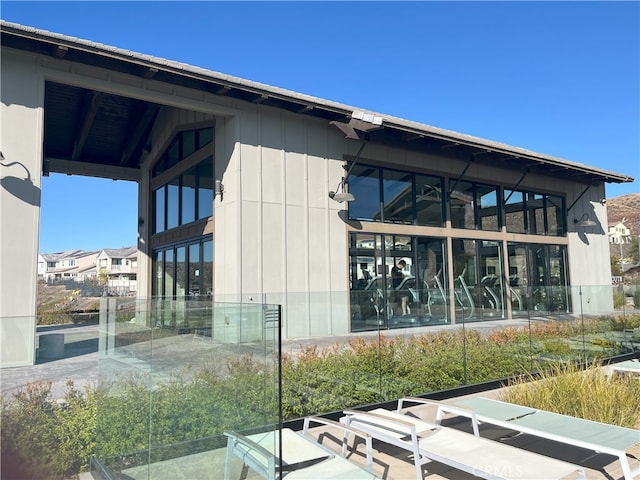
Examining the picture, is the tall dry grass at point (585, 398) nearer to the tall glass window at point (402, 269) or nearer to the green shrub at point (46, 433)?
the tall glass window at point (402, 269)

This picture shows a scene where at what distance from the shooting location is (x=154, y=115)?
14883mm

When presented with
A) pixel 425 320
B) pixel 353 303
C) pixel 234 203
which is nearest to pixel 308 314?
pixel 353 303

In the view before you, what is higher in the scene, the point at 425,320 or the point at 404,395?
the point at 425,320

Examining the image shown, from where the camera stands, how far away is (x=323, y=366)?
19.8 feet

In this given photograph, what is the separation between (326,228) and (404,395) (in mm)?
5919

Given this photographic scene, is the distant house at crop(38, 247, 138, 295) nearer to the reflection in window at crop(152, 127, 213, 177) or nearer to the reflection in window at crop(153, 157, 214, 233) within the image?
the reflection in window at crop(153, 157, 214, 233)

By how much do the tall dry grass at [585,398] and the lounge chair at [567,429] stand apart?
1.62 feet

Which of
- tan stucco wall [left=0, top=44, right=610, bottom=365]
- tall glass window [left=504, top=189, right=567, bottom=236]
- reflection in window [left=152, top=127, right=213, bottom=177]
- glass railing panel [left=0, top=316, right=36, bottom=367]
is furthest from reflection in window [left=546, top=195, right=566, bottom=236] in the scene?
glass railing panel [left=0, top=316, right=36, bottom=367]

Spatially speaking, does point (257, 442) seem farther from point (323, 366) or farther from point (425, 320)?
A: point (425, 320)

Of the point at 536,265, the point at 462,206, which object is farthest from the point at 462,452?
the point at 536,265

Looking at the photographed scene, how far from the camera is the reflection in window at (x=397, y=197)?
12820mm

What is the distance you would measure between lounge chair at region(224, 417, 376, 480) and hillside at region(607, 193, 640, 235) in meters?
117

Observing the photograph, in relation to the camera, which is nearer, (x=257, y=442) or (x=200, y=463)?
(x=257, y=442)

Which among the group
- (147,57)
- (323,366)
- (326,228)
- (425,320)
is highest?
(147,57)
